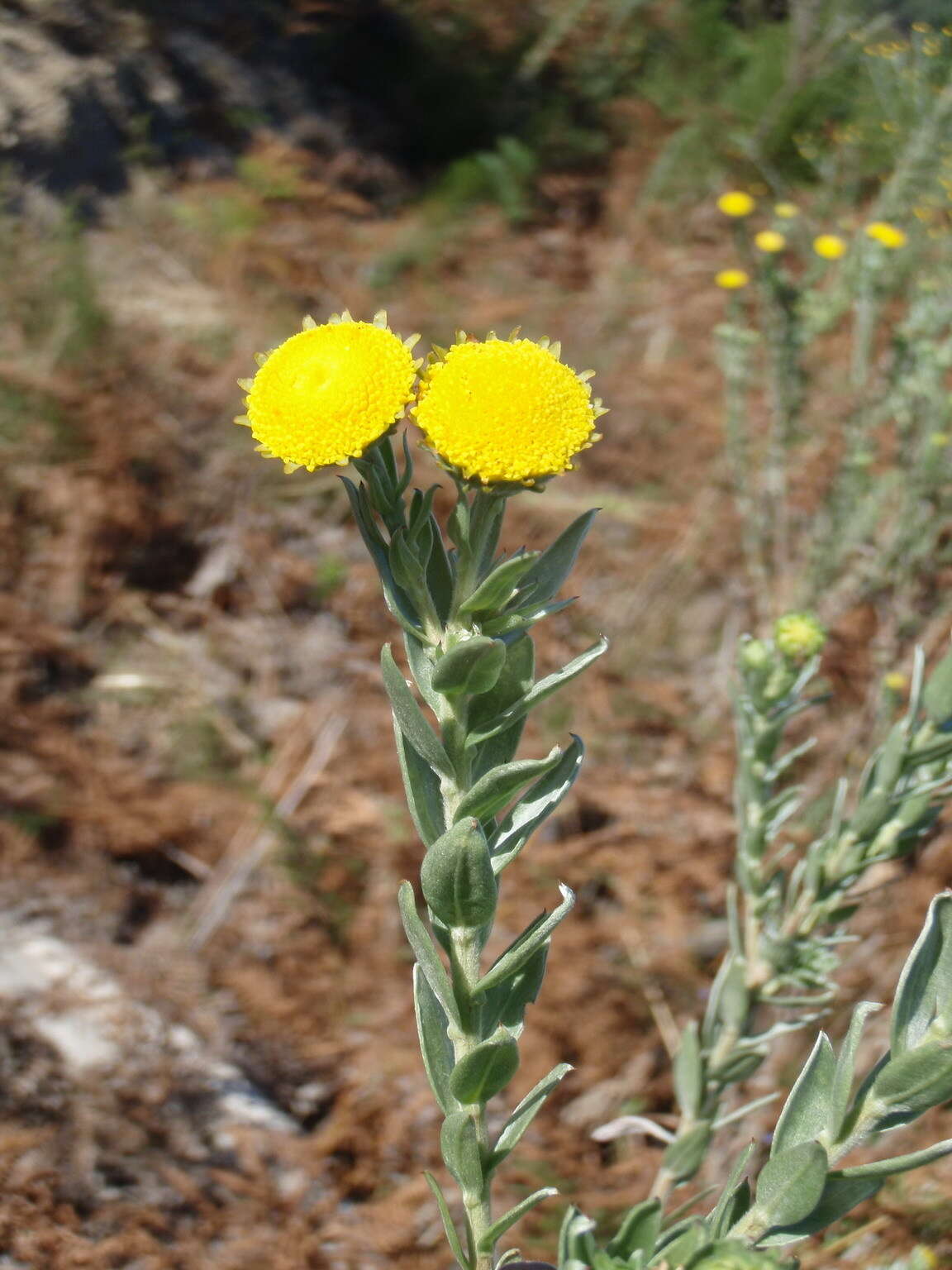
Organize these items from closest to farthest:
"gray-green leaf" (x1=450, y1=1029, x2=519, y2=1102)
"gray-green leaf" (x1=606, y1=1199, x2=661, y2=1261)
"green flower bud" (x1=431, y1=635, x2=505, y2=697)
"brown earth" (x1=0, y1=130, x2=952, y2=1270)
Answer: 1. "green flower bud" (x1=431, y1=635, x2=505, y2=697)
2. "gray-green leaf" (x1=450, y1=1029, x2=519, y2=1102)
3. "gray-green leaf" (x1=606, y1=1199, x2=661, y2=1261)
4. "brown earth" (x1=0, y1=130, x2=952, y2=1270)

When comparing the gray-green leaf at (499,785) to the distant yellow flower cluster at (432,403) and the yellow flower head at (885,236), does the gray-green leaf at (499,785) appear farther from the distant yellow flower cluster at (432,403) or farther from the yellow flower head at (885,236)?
the yellow flower head at (885,236)

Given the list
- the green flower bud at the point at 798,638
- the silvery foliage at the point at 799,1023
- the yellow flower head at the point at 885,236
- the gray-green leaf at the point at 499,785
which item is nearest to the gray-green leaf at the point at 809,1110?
the silvery foliage at the point at 799,1023

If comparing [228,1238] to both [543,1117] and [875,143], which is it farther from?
[875,143]

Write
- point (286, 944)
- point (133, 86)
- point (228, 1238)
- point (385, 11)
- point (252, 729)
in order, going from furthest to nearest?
1. point (385, 11)
2. point (133, 86)
3. point (252, 729)
4. point (286, 944)
5. point (228, 1238)

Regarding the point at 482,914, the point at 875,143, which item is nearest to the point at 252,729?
the point at 482,914

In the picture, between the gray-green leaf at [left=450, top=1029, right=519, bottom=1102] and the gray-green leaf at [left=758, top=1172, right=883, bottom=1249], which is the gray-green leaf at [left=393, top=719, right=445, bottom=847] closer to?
the gray-green leaf at [left=450, top=1029, right=519, bottom=1102]

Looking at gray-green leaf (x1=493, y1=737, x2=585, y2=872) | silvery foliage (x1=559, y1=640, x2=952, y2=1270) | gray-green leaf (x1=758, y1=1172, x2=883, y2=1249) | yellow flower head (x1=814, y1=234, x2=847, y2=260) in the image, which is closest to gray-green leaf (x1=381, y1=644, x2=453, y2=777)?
gray-green leaf (x1=493, y1=737, x2=585, y2=872)
